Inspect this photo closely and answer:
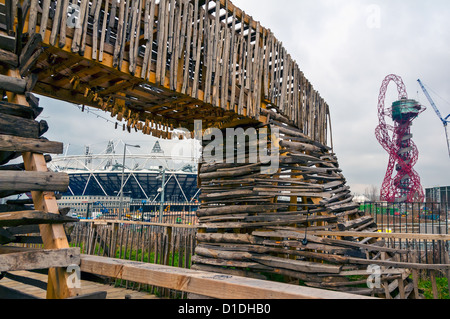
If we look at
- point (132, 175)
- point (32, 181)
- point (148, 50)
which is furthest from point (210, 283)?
point (132, 175)

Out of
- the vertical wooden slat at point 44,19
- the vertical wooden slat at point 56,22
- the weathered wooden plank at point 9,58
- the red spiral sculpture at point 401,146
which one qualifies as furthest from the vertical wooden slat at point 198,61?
the red spiral sculpture at point 401,146

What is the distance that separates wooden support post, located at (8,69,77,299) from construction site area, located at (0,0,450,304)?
0.5 inches

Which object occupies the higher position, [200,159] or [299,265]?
[200,159]

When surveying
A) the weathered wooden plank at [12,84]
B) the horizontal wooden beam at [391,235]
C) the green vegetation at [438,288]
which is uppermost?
the weathered wooden plank at [12,84]

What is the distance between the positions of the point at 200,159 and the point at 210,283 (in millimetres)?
6277

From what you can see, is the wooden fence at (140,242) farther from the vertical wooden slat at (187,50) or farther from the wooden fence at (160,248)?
the vertical wooden slat at (187,50)

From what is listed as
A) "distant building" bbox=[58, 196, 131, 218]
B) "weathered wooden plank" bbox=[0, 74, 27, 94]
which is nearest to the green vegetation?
"weathered wooden plank" bbox=[0, 74, 27, 94]

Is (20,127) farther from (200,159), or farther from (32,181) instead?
(200,159)

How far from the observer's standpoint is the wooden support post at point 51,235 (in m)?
2.69

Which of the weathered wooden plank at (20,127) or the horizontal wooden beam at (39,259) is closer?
the horizontal wooden beam at (39,259)

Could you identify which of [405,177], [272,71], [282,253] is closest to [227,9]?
[272,71]

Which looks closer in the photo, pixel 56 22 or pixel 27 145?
pixel 27 145

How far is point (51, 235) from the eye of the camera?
2.89 m

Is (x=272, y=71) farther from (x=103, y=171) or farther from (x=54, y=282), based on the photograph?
(x=103, y=171)
